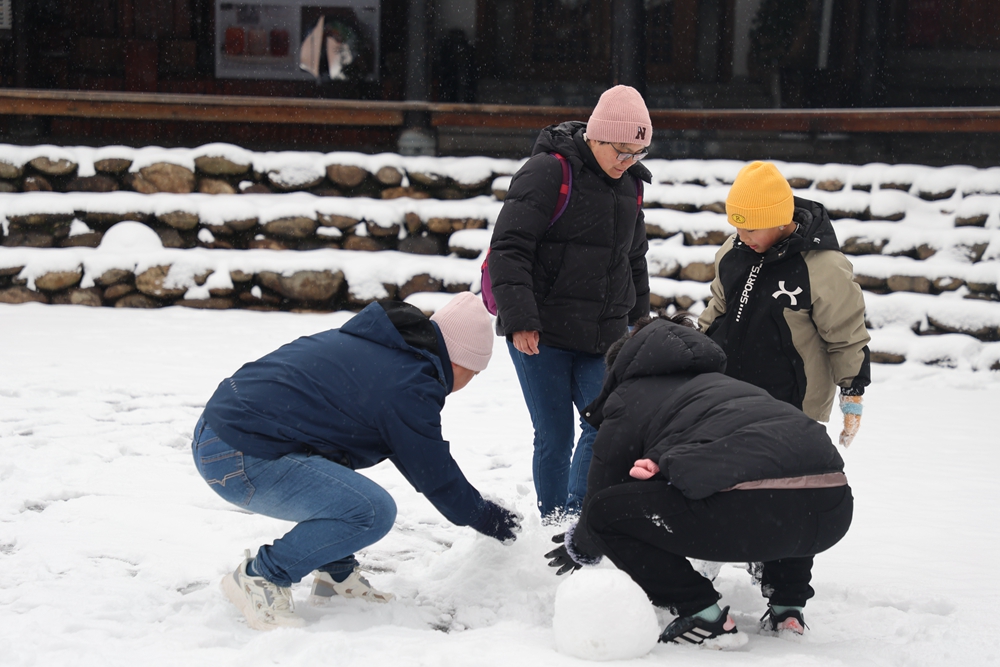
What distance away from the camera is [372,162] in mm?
8562

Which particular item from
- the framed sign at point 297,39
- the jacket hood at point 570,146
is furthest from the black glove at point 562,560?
the framed sign at point 297,39

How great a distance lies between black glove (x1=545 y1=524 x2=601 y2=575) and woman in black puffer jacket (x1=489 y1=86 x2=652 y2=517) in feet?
1.09

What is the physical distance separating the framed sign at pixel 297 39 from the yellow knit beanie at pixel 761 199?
8.71 m

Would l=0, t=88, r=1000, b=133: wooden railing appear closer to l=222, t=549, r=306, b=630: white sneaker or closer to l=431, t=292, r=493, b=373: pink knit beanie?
l=431, t=292, r=493, b=373: pink knit beanie

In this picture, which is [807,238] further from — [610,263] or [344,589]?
[344,589]

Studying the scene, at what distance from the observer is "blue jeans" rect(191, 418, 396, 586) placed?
254cm

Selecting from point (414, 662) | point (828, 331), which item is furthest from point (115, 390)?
point (828, 331)

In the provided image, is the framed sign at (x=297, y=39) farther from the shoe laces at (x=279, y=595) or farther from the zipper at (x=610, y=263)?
the shoe laces at (x=279, y=595)

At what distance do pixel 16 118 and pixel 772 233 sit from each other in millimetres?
8647

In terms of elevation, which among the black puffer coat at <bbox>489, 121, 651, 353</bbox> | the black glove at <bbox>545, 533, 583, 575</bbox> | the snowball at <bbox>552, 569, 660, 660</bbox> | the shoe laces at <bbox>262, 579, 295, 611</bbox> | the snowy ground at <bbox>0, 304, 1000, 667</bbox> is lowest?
the snowy ground at <bbox>0, 304, 1000, 667</bbox>

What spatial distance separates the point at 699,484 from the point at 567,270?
1160mm

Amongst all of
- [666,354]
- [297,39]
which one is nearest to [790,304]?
[666,354]

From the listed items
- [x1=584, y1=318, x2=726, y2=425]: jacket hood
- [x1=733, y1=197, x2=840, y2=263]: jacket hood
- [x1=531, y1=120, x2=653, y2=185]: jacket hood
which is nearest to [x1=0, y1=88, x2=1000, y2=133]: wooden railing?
[x1=531, y1=120, x2=653, y2=185]: jacket hood

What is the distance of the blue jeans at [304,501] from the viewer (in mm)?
2541
